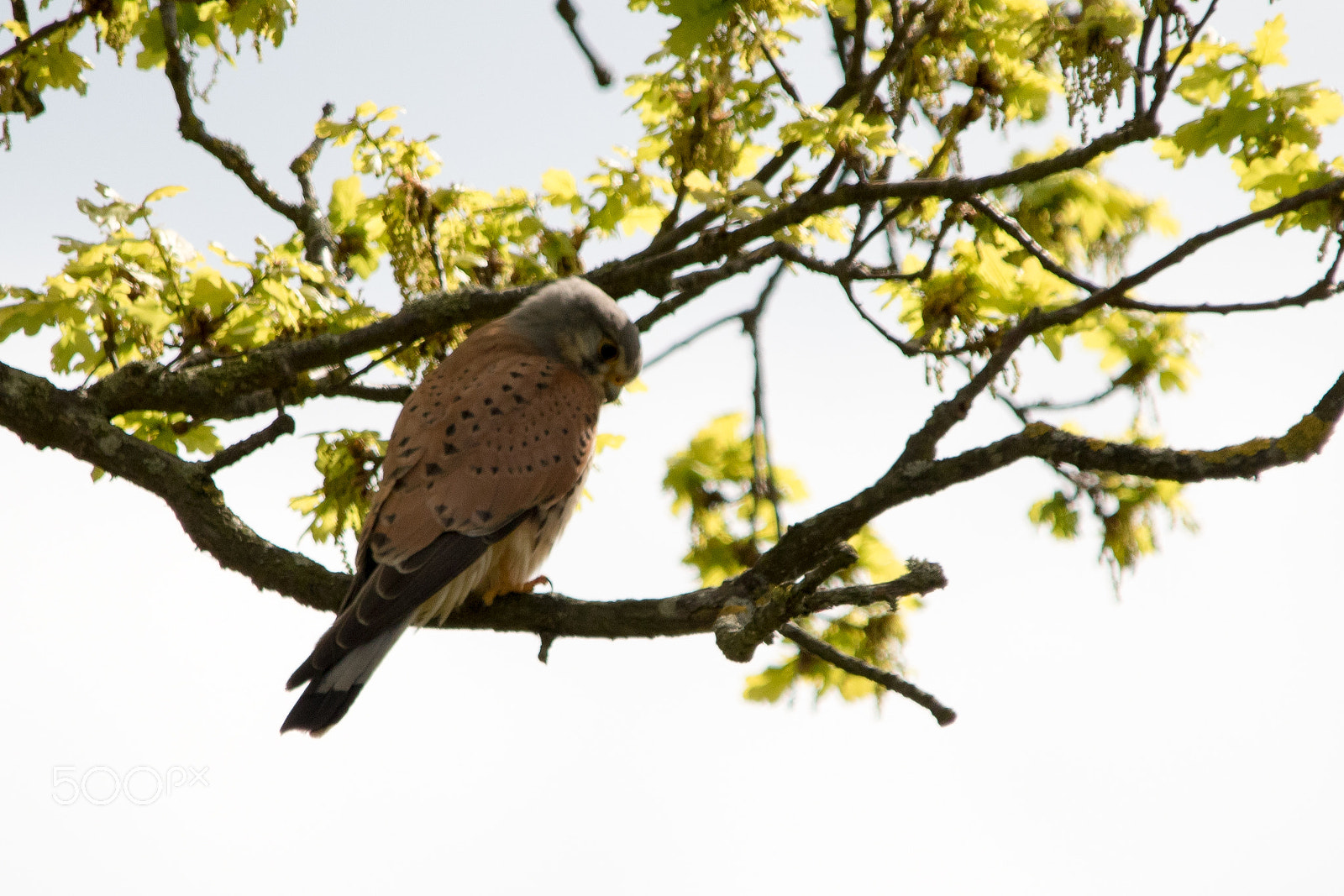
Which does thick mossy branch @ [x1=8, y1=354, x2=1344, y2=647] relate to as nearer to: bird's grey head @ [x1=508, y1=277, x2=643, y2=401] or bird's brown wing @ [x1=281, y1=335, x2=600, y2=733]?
bird's brown wing @ [x1=281, y1=335, x2=600, y2=733]

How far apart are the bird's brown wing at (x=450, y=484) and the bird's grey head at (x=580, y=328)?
0.48 ft

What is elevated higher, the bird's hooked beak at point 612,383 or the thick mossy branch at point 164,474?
the bird's hooked beak at point 612,383

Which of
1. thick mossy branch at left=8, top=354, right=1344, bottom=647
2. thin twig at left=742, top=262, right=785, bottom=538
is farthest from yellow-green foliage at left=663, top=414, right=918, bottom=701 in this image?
thick mossy branch at left=8, top=354, right=1344, bottom=647

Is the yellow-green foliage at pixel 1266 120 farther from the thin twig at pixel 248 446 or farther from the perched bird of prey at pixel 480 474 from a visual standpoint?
the thin twig at pixel 248 446

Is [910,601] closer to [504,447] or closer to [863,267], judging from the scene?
[863,267]

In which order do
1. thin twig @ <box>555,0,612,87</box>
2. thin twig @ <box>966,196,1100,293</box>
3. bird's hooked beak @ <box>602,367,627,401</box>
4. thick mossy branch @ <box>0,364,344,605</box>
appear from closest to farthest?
1. thin twig @ <box>555,0,612,87</box>
2. thick mossy branch @ <box>0,364,344,605</box>
3. thin twig @ <box>966,196,1100,293</box>
4. bird's hooked beak @ <box>602,367,627,401</box>

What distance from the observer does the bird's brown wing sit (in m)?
3.68

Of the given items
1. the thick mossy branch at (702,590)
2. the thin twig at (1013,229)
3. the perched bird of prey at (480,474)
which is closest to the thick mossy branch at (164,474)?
the thick mossy branch at (702,590)

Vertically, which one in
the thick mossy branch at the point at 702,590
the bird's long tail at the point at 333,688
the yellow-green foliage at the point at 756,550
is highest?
the yellow-green foliage at the point at 756,550

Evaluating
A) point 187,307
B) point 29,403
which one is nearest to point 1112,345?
point 187,307

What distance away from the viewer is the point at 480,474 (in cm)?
436

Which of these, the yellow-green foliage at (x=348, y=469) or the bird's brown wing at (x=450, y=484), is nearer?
the bird's brown wing at (x=450, y=484)

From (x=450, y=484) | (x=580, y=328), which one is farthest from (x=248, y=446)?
(x=580, y=328)

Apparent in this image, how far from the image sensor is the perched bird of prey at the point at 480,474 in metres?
3.72
